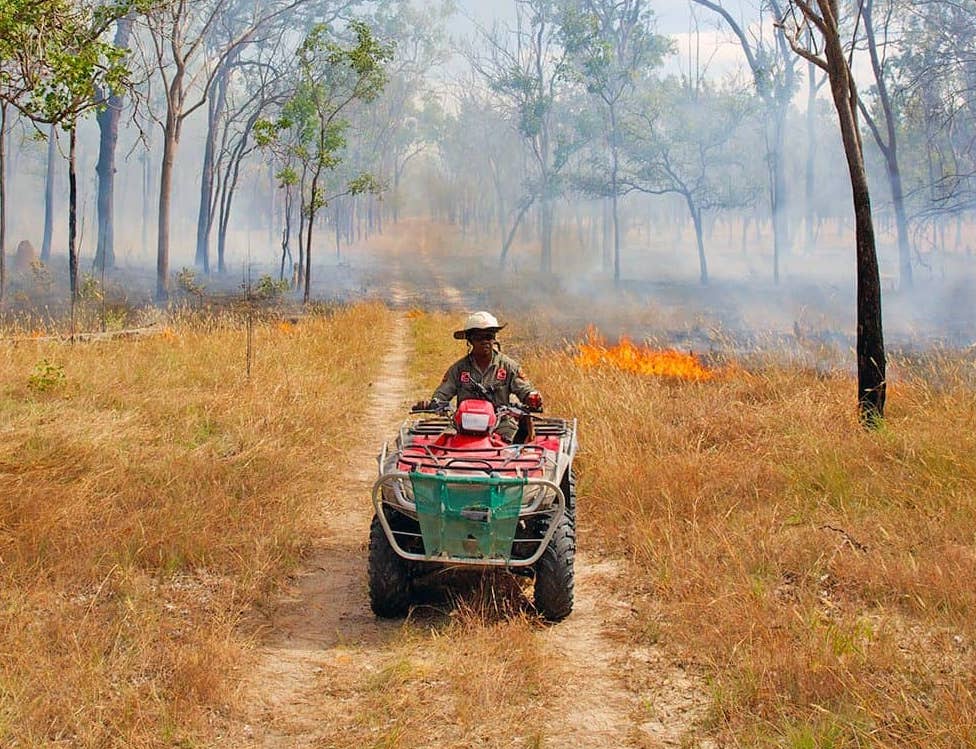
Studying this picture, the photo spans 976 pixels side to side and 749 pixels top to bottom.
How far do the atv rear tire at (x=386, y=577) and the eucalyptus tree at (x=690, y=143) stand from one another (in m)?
31.3

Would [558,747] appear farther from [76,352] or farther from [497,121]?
[497,121]

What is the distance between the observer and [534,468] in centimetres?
510

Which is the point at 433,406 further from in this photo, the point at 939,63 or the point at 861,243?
the point at 939,63

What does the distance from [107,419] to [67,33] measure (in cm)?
357

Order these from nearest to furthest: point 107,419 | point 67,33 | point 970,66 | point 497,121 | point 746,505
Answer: point 746,505 < point 67,33 < point 107,419 < point 970,66 < point 497,121

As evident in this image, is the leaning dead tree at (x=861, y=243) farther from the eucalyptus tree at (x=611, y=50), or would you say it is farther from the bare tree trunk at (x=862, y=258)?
the eucalyptus tree at (x=611, y=50)

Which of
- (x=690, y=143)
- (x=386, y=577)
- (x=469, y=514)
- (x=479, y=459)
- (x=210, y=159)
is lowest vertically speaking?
(x=386, y=577)

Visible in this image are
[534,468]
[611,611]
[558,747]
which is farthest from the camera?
[611,611]

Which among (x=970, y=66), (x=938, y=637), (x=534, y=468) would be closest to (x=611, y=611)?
(x=534, y=468)

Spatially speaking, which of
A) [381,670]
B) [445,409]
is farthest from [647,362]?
[381,670]

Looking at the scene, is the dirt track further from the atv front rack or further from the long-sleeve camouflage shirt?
the long-sleeve camouflage shirt

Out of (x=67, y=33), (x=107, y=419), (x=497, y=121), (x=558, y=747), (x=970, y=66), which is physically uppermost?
(x=497, y=121)

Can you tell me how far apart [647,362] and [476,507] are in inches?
353

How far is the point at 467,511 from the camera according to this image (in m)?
4.89
